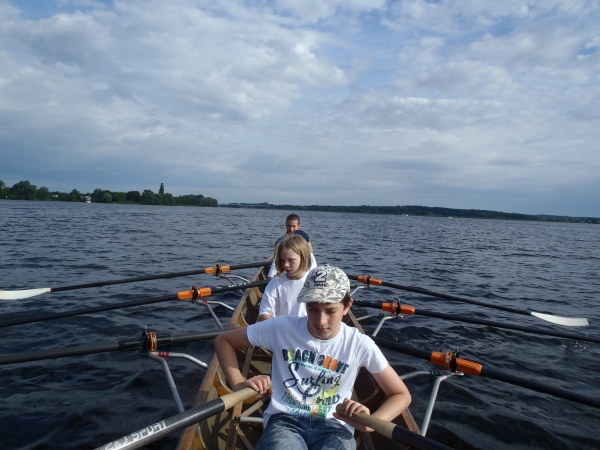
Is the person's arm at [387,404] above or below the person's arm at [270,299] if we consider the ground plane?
below

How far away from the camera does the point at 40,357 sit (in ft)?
13.7

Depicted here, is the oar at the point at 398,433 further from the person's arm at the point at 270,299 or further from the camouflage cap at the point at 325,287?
the person's arm at the point at 270,299

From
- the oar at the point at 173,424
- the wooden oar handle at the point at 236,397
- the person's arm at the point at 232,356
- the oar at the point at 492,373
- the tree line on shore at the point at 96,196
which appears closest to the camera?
the oar at the point at 173,424

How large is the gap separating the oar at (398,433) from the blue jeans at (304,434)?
7.7 inches

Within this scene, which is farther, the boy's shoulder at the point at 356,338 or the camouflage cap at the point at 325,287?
the boy's shoulder at the point at 356,338

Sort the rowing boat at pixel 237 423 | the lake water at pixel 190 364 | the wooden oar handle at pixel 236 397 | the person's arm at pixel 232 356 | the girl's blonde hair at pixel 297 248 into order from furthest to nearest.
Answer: the lake water at pixel 190 364
the girl's blonde hair at pixel 297 248
the rowing boat at pixel 237 423
the person's arm at pixel 232 356
the wooden oar handle at pixel 236 397

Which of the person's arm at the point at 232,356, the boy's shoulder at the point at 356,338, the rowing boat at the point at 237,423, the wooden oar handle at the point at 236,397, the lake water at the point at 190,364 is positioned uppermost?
the boy's shoulder at the point at 356,338

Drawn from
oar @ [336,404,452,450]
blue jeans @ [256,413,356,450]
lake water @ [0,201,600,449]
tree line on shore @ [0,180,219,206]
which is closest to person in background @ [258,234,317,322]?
blue jeans @ [256,413,356,450]

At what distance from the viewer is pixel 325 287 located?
277cm

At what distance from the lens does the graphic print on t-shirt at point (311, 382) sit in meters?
2.94

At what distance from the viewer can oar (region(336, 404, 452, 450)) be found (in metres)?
2.55

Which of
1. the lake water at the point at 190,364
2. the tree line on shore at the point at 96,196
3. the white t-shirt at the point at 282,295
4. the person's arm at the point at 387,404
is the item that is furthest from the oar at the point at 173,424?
the tree line on shore at the point at 96,196

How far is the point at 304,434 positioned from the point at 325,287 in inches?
42.0

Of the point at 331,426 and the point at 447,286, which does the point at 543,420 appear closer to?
the point at 331,426
